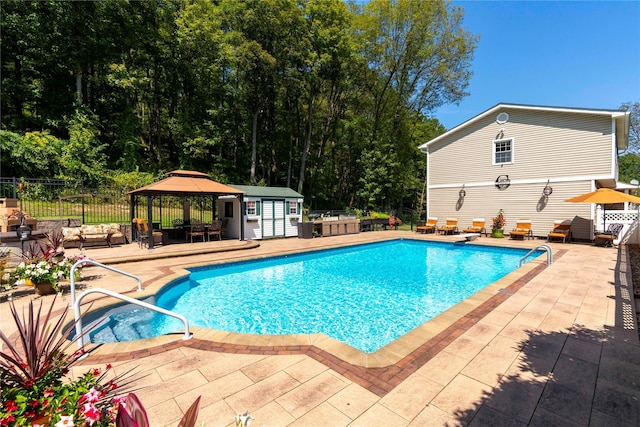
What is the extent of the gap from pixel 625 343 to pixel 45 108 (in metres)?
26.1

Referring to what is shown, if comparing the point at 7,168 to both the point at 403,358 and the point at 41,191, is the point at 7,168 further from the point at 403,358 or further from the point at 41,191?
the point at 403,358

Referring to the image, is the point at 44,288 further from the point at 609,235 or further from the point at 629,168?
the point at 629,168

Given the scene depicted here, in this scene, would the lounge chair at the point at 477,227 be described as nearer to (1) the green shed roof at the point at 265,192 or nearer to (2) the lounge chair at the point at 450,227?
(2) the lounge chair at the point at 450,227

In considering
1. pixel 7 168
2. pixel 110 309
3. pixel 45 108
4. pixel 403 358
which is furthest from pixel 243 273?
pixel 45 108

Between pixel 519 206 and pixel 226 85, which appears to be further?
pixel 226 85

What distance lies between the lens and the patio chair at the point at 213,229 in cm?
1206

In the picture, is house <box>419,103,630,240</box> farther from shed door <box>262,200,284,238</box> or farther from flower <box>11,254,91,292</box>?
flower <box>11,254,91,292</box>

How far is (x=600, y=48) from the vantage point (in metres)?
10.6

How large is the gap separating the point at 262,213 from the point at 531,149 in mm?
12970

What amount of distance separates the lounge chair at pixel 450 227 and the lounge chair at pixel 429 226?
0.43 metres

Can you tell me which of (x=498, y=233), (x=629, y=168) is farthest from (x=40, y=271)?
(x=629, y=168)

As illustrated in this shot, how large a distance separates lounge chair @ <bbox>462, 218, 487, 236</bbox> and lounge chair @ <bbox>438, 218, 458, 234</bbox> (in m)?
0.56

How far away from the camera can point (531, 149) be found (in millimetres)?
13047

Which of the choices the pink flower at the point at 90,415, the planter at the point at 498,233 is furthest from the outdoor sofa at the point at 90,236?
the planter at the point at 498,233
